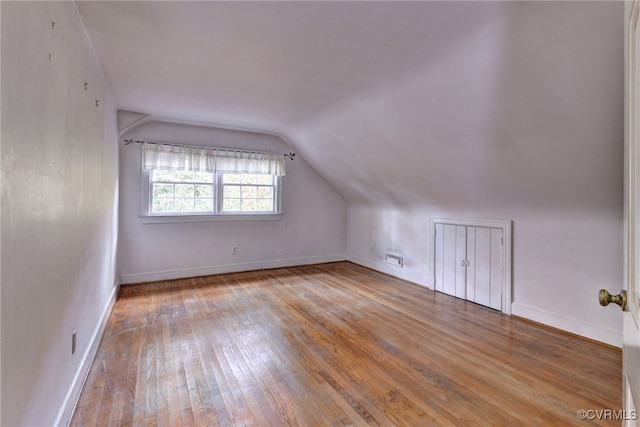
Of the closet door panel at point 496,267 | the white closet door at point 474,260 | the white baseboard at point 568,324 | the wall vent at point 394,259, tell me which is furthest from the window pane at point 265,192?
the white baseboard at point 568,324

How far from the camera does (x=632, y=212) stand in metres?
0.86

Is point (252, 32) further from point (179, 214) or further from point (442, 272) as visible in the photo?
point (442, 272)

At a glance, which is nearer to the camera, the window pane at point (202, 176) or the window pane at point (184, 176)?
the window pane at point (184, 176)

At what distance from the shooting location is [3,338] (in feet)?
3.03

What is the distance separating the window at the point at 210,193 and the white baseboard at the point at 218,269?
84 centimetres

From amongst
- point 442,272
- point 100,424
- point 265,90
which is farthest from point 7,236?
point 442,272

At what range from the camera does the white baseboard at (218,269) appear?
13.5 feet

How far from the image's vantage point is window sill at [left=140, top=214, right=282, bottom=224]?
13.6 ft

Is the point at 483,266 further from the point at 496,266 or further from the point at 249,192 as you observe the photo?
the point at 249,192

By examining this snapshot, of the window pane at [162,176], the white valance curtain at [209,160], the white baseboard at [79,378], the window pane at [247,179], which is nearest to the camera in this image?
the white baseboard at [79,378]

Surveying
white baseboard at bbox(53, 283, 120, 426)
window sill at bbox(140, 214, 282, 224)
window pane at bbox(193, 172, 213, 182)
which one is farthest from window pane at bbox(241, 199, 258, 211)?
white baseboard at bbox(53, 283, 120, 426)

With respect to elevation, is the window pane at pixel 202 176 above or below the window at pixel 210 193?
above

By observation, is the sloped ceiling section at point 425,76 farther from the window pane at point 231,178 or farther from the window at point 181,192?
the window pane at point 231,178

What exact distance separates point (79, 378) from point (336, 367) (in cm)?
161
